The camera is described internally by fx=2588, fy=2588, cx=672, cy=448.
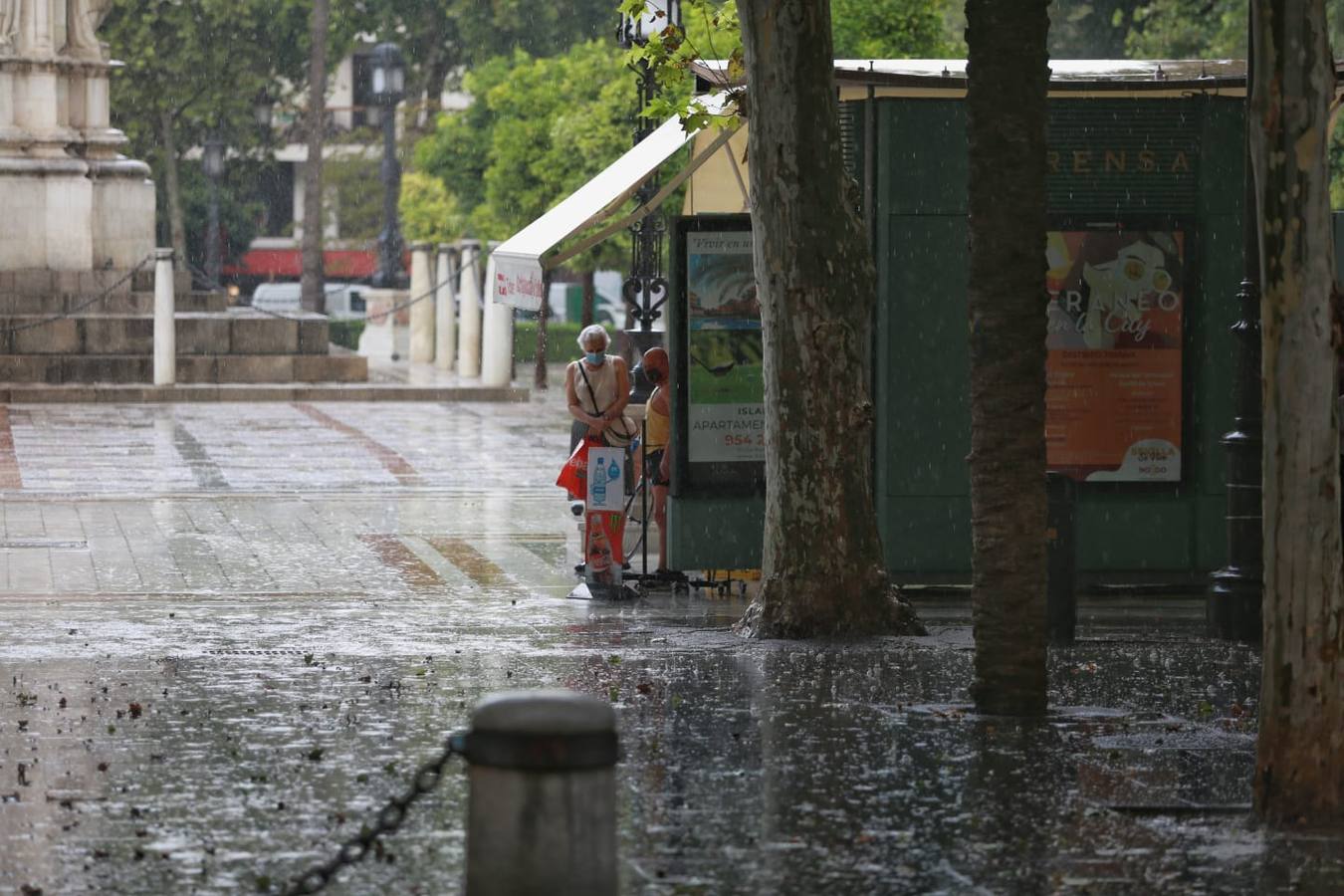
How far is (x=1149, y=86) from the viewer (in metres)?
14.4

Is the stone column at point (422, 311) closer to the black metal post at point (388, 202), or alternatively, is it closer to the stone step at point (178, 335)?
the black metal post at point (388, 202)

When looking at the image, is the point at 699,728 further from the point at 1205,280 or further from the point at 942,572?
the point at 1205,280

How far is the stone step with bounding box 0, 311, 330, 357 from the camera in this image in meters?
33.5

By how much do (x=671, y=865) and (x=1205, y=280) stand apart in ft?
26.6

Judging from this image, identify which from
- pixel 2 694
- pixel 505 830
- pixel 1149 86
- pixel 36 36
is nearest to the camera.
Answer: pixel 505 830

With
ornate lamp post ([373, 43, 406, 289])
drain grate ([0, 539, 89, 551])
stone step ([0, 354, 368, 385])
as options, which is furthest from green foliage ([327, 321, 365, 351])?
drain grate ([0, 539, 89, 551])

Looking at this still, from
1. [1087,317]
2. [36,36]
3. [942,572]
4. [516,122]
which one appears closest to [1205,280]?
[1087,317]

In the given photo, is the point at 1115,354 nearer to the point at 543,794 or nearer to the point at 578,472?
the point at 578,472

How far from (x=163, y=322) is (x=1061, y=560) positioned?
71.2 feet

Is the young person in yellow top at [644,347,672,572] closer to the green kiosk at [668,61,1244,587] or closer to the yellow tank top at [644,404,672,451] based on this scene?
the yellow tank top at [644,404,672,451]

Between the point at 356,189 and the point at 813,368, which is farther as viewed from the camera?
the point at 356,189

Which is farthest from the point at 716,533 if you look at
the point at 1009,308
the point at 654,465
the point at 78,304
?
the point at 78,304

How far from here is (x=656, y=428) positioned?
15477 mm

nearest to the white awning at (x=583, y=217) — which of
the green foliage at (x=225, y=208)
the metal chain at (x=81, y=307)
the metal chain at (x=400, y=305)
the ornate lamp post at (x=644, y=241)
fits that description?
the ornate lamp post at (x=644, y=241)
